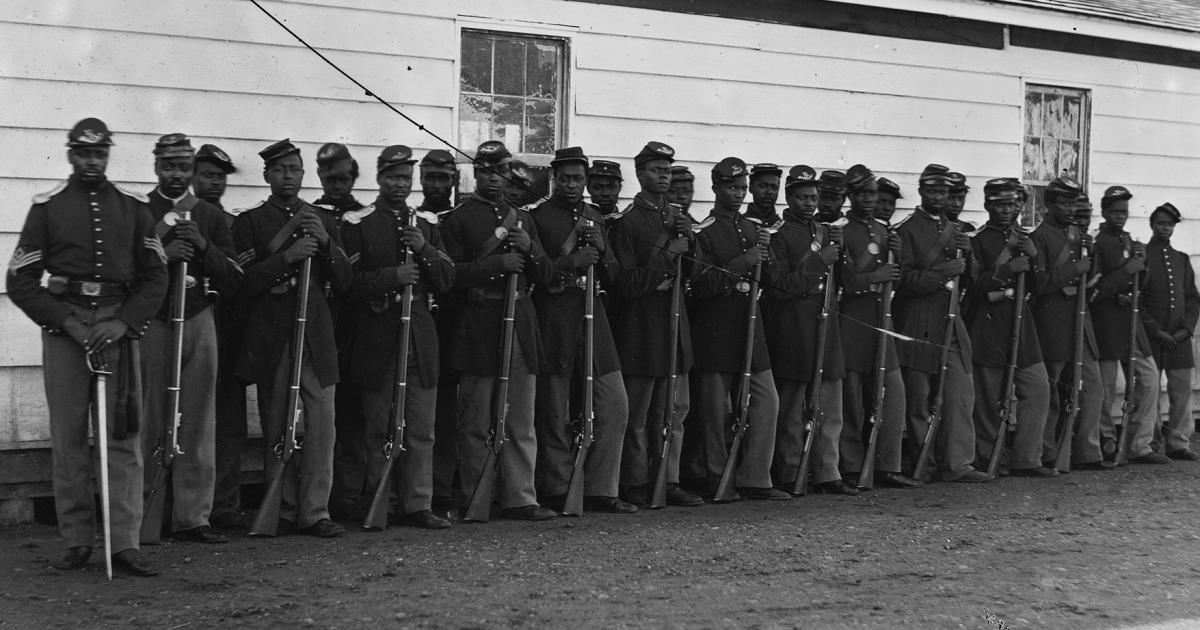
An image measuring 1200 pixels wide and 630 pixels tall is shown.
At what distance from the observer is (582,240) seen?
8039 millimetres

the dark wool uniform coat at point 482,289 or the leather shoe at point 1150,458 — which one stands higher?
the dark wool uniform coat at point 482,289

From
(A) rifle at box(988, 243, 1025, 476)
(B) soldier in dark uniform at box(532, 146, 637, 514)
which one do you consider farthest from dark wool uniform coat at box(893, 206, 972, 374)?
(B) soldier in dark uniform at box(532, 146, 637, 514)

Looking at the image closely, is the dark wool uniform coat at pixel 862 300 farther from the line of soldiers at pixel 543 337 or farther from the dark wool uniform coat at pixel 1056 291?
the dark wool uniform coat at pixel 1056 291

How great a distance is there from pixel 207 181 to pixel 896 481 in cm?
492

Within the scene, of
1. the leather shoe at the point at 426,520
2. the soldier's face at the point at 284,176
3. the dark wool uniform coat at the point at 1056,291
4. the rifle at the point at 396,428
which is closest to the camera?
the soldier's face at the point at 284,176

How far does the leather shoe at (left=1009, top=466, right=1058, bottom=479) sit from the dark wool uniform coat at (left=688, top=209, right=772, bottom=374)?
8.58ft

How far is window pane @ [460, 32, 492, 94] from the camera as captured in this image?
894 centimetres

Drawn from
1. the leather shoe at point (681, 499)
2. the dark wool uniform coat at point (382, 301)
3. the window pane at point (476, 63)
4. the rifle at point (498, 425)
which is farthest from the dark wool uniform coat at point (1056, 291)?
the dark wool uniform coat at point (382, 301)

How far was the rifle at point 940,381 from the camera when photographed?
9.55 m

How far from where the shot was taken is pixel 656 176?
8.39 m

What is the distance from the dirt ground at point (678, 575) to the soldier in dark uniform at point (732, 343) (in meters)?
0.38

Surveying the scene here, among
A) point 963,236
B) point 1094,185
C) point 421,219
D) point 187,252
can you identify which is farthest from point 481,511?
point 1094,185

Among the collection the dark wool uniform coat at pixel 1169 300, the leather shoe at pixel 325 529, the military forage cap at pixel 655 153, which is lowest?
the leather shoe at pixel 325 529

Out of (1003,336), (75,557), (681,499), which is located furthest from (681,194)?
(75,557)
